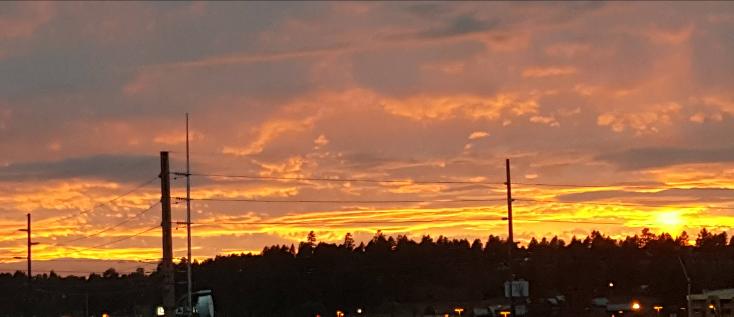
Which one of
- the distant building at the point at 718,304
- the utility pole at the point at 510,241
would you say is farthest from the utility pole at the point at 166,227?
the distant building at the point at 718,304

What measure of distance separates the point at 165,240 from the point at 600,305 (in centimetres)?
13810

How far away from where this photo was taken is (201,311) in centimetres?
10162

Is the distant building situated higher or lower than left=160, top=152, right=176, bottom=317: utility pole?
lower

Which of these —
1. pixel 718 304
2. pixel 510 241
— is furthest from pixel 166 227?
pixel 718 304

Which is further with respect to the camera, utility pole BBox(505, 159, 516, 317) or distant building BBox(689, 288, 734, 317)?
distant building BBox(689, 288, 734, 317)

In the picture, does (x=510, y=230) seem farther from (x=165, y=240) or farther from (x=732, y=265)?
(x=732, y=265)

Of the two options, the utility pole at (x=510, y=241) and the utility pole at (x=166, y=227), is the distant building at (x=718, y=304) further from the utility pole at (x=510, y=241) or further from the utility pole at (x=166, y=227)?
the utility pole at (x=166, y=227)

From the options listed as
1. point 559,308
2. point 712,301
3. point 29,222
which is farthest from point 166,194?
point 559,308

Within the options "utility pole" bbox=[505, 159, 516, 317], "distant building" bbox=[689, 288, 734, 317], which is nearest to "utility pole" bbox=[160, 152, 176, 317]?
"utility pole" bbox=[505, 159, 516, 317]

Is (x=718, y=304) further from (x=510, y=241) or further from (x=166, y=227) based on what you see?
(x=166, y=227)

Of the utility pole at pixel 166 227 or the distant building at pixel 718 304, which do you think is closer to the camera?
the utility pole at pixel 166 227

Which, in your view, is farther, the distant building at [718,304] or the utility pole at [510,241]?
the distant building at [718,304]

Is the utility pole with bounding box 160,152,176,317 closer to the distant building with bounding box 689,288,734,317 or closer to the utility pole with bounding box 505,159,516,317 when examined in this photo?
the utility pole with bounding box 505,159,516,317

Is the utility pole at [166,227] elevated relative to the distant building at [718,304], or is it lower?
elevated
